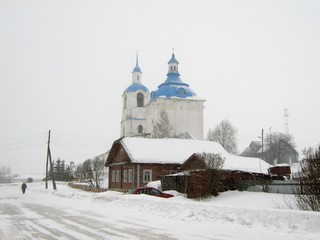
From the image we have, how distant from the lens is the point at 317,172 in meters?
14.2

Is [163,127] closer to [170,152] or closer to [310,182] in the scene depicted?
[170,152]

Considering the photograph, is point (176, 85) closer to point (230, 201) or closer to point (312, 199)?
point (230, 201)

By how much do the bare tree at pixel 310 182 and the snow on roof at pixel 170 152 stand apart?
1894 cm

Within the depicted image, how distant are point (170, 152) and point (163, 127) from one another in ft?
90.6

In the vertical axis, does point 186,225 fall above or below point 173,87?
below

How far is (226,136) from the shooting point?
3100 inches

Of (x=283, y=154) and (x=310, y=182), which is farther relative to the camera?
(x=283, y=154)

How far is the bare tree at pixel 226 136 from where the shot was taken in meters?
77.5

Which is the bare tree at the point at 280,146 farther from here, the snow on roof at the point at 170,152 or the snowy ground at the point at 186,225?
the snowy ground at the point at 186,225

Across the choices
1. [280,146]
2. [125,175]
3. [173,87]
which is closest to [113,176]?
[125,175]

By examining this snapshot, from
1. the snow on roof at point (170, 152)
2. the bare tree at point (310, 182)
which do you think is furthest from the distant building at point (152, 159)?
the bare tree at point (310, 182)

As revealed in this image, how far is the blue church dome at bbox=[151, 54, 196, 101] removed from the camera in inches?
2672

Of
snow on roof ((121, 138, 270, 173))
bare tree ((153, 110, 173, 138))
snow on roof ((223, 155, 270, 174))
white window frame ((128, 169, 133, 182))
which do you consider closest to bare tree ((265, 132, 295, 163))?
bare tree ((153, 110, 173, 138))

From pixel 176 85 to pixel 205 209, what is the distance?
5528 cm
